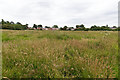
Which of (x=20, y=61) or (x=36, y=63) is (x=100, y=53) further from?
(x=20, y=61)

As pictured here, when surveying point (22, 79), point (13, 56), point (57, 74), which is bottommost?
point (22, 79)

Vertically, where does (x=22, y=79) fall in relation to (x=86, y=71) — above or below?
below

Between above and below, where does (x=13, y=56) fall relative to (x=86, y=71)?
above

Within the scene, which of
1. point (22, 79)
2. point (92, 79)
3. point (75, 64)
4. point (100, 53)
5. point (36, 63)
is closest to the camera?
point (92, 79)

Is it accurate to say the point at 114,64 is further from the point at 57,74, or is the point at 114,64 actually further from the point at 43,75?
the point at 43,75

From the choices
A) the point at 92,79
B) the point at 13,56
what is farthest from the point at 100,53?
the point at 13,56

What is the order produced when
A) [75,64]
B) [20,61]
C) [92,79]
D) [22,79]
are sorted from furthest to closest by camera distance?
[20,61], [75,64], [22,79], [92,79]

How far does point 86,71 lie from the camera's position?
1.75 meters

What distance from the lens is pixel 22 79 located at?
5.71 ft

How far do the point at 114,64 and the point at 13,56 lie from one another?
3110 mm

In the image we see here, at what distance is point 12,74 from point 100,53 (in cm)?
289

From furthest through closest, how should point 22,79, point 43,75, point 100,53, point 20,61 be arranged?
point 100,53, point 20,61, point 43,75, point 22,79

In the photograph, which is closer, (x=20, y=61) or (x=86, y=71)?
(x=86, y=71)

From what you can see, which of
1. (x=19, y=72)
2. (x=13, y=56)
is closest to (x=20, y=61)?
(x=13, y=56)
